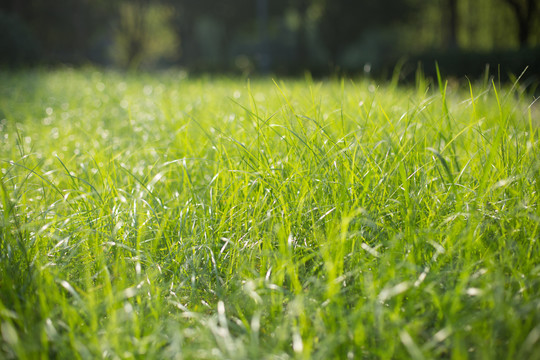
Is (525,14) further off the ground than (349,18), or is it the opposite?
(349,18)

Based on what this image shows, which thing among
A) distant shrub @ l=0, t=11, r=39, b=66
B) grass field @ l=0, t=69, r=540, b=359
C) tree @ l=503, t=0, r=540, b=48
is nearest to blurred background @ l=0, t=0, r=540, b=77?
tree @ l=503, t=0, r=540, b=48

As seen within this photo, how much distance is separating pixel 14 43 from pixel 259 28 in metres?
13.7

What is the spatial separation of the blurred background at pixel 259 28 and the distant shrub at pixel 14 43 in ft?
12.5

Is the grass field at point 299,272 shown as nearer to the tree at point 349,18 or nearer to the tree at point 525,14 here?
the tree at point 525,14

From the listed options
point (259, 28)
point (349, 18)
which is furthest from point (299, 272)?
point (349, 18)

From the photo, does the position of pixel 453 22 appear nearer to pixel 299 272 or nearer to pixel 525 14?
pixel 525 14

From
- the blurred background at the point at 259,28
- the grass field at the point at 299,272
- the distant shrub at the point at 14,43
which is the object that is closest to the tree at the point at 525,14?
the blurred background at the point at 259,28

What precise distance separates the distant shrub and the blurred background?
380 cm

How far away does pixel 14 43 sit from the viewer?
15.0 m

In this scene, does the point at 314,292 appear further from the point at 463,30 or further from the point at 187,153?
→ the point at 463,30

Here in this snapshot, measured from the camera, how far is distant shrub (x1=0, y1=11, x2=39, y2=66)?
14.6 m

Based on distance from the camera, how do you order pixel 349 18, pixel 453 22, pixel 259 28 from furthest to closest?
pixel 349 18 < pixel 259 28 < pixel 453 22

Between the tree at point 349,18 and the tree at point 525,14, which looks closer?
the tree at point 525,14

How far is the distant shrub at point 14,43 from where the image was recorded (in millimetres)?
14625
